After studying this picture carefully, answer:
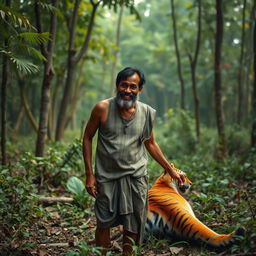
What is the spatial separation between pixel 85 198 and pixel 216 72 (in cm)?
587

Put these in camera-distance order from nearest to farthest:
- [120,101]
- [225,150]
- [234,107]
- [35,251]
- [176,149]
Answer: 1. [120,101]
2. [35,251]
3. [225,150]
4. [176,149]
5. [234,107]

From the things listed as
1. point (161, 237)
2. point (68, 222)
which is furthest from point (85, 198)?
point (161, 237)

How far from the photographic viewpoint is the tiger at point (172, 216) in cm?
386

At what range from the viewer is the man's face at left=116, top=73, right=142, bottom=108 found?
3.52 metres

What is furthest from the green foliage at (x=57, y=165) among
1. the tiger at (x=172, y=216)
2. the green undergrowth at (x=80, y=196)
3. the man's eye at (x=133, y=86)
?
the man's eye at (x=133, y=86)

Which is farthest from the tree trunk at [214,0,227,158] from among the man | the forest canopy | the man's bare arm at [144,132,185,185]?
the man

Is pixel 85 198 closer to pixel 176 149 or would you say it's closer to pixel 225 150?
pixel 225 150

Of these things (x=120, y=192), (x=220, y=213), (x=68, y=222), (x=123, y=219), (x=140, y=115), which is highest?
(x=140, y=115)

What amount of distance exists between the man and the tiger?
0.60m

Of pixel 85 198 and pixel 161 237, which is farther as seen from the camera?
pixel 85 198

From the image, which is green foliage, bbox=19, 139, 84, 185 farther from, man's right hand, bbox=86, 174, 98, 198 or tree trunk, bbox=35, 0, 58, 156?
man's right hand, bbox=86, 174, 98, 198

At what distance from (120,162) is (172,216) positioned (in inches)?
44.2

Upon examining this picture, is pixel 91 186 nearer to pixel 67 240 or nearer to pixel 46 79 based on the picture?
pixel 67 240

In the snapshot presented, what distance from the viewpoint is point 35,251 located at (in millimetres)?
3936
